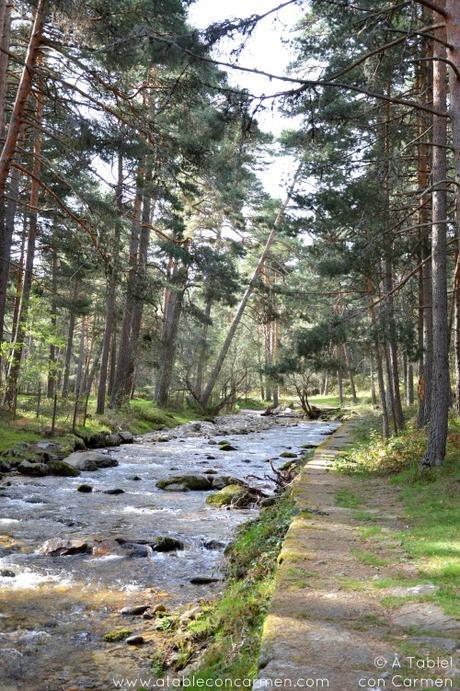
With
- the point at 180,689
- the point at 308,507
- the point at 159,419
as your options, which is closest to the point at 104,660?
the point at 180,689

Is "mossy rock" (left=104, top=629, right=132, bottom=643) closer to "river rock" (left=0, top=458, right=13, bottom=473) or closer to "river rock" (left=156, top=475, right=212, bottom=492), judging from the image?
"river rock" (left=156, top=475, right=212, bottom=492)

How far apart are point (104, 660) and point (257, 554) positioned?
2.06 meters

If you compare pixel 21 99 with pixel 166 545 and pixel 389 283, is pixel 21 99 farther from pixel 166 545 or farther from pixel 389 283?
pixel 389 283

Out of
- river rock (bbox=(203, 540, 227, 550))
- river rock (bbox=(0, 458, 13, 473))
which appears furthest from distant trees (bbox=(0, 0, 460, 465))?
river rock (bbox=(203, 540, 227, 550))

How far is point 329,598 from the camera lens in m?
3.82

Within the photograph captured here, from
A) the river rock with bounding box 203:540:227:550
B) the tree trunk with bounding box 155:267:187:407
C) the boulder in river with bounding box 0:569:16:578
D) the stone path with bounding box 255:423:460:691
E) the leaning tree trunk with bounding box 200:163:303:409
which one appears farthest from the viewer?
the leaning tree trunk with bounding box 200:163:303:409

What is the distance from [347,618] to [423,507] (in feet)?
11.9

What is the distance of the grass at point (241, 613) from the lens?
3332 millimetres

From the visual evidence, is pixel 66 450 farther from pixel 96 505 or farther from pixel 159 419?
pixel 159 419

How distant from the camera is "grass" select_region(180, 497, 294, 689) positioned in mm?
3332

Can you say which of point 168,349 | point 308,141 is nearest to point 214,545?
point 308,141

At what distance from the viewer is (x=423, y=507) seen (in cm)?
670

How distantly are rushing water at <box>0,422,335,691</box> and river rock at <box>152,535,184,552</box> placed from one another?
11cm

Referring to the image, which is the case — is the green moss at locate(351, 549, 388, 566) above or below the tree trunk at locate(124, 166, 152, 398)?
below
